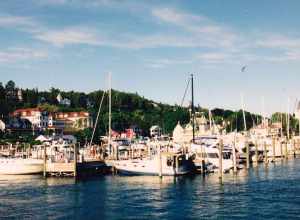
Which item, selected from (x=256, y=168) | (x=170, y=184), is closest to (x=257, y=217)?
(x=170, y=184)

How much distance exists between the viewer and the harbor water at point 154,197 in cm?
4991

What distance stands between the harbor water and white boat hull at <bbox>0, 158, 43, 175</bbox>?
5718 mm

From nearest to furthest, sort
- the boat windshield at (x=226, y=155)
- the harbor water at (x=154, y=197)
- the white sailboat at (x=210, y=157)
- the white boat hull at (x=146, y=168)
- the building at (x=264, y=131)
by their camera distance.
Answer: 1. the harbor water at (x=154, y=197)
2. the white boat hull at (x=146, y=168)
3. the white sailboat at (x=210, y=157)
4. the boat windshield at (x=226, y=155)
5. the building at (x=264, y=131)

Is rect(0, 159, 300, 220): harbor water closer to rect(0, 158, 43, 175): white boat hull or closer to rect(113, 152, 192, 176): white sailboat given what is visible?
rect(113, 152, 192, 176): white sailboat

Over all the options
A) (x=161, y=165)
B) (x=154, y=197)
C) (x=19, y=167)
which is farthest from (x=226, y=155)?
(x=154, y=197)

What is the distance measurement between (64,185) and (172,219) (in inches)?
1143

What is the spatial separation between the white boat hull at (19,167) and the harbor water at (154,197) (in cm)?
572

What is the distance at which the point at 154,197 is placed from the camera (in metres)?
59.7

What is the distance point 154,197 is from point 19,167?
37.4 meters

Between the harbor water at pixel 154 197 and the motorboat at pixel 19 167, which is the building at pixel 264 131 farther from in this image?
the motorboat at pixel 19 167

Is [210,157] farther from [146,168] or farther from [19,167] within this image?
[19,167]

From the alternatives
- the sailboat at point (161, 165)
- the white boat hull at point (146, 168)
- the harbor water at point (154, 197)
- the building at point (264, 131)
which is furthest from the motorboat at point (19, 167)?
the building at point (264, 131)

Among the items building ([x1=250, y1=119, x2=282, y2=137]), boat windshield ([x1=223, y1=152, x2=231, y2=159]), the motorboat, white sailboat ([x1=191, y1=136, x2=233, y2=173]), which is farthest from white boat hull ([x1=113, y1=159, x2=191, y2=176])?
building ([x1=250, y1=119, x2=282, y2=137])

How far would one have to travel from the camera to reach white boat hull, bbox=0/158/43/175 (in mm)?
88812
